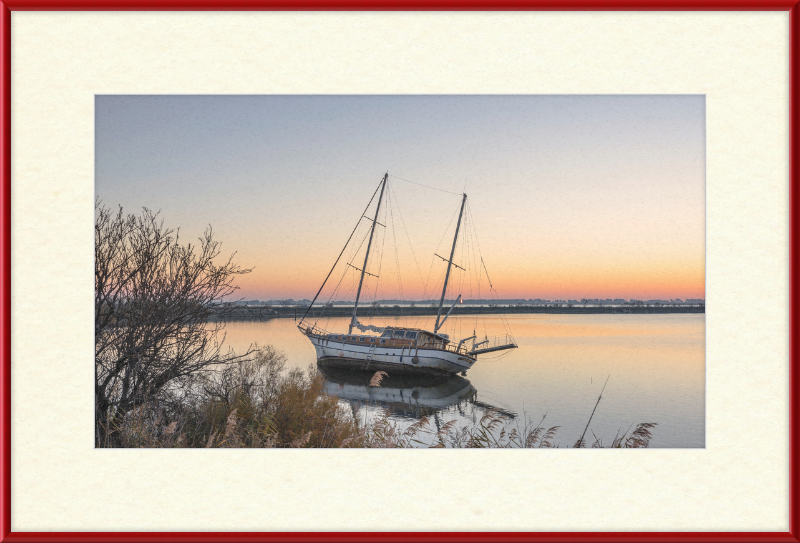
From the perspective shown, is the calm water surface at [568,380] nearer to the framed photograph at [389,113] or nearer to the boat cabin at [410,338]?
Answer: the framed photograph at [389,113]

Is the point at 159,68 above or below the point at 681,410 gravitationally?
above

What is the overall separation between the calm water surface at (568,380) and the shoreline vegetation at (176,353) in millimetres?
1300

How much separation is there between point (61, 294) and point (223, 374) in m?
2.61

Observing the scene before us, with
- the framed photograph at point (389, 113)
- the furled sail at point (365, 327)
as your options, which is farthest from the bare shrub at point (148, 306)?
the furled sail at point (365, 327)

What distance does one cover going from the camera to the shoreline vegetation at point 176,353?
4.46 m

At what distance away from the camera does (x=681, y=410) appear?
5.01 m

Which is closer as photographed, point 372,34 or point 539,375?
point 372,34

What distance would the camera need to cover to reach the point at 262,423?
500 centimetres

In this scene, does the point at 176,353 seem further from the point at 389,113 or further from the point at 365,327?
the point at 365,327

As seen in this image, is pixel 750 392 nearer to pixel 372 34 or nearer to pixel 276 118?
pixel 372 34

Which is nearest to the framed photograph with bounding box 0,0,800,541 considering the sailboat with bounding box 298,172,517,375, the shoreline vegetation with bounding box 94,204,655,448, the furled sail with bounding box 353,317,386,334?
the shoreline vegetation with bounding box 94,204,655,448

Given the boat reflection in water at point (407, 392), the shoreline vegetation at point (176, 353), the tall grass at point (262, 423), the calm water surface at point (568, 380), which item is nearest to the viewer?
the tall grass at point (262, 423)

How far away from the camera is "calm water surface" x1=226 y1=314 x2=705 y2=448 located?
5219 millimetres
